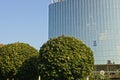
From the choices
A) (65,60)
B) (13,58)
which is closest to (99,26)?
(13,58)

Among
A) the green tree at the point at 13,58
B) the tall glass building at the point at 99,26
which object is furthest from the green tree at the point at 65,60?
the tall glass building at the point at 99,26

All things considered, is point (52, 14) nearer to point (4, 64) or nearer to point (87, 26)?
point (87, 26)

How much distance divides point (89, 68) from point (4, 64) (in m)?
11.8

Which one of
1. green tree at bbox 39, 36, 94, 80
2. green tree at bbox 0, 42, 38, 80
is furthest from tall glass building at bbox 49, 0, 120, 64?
green tree at bbox 39, 36, 94, 80

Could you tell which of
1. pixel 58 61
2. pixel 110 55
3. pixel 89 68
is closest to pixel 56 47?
pixel 58 61

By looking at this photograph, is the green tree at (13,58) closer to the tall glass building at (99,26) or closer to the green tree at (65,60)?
the green tree at (65,60)

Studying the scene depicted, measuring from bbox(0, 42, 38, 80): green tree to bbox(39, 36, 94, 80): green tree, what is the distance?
6188mm

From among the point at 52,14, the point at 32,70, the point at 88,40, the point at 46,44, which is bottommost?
the point at 32,70

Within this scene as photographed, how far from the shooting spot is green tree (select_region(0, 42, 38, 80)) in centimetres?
3959

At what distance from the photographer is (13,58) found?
39906 millimetres

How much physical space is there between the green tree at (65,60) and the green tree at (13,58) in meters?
6.19

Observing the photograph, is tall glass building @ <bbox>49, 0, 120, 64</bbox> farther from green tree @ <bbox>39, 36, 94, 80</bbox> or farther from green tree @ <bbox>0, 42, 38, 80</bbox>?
green tree @ <bbox>39, 36, 94, 80</bbox>

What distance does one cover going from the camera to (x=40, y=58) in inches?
1363

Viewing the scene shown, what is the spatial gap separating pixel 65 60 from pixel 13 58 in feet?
32.0
